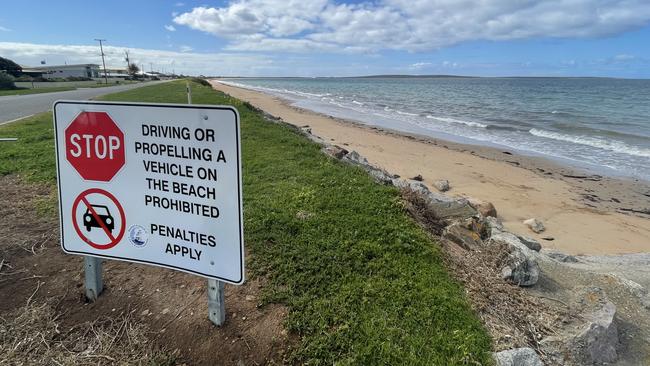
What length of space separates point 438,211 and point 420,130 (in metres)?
16.9

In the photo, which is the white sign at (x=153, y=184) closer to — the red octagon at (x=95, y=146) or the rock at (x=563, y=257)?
the red octagon at (x=95, y=146)

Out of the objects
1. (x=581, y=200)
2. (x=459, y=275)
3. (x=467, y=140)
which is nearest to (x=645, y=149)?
(x=467, y=140)

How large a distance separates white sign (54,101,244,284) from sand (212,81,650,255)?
644 cm

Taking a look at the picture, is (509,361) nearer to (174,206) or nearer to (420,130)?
(174,206)

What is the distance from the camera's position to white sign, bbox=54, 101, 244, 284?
2178 mm

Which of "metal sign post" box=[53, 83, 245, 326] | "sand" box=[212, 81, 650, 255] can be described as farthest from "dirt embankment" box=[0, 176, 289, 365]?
"sand" box=[212, 81, 650, 255]

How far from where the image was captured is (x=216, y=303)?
8.48 ft

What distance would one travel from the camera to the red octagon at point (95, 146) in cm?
240

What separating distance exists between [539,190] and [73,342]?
429 inches

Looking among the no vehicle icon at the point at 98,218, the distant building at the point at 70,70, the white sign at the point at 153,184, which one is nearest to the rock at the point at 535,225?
the white sign at the point at 153,184

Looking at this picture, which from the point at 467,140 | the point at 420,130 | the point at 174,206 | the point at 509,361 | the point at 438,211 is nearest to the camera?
the point at 174,206

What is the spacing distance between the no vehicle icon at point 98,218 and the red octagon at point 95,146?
123mm

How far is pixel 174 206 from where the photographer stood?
7.68 feet

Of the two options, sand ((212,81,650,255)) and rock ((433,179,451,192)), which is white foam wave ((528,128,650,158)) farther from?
rock ((433,179,451,192))
